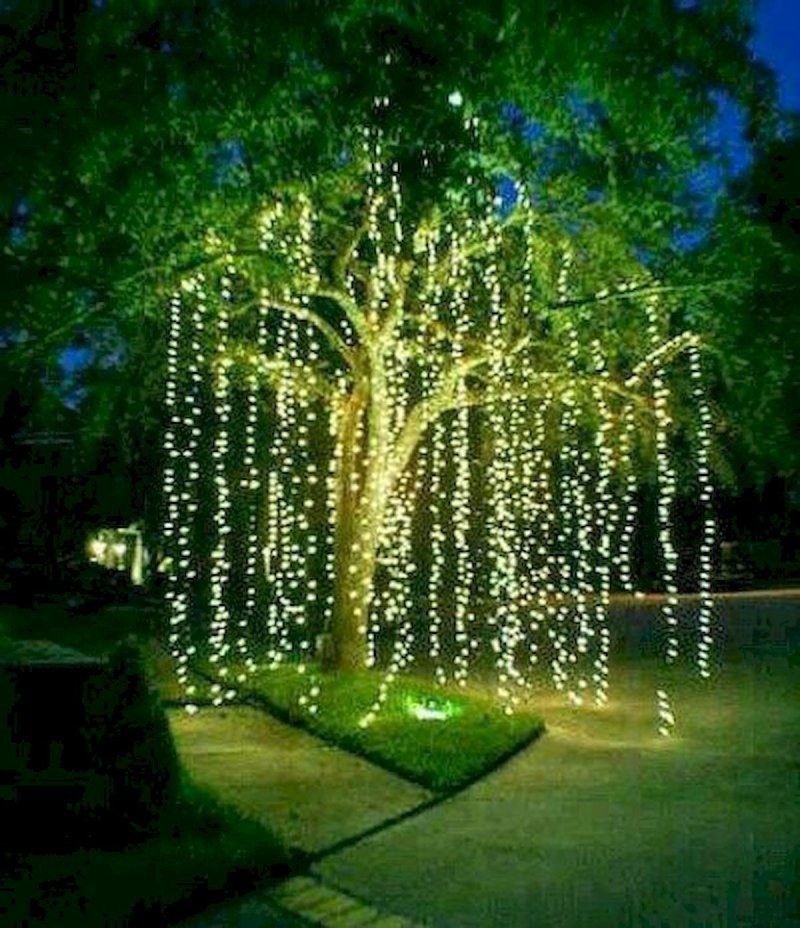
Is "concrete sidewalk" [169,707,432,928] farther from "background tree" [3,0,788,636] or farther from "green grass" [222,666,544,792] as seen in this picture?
"background tree" [3,0,788,636]

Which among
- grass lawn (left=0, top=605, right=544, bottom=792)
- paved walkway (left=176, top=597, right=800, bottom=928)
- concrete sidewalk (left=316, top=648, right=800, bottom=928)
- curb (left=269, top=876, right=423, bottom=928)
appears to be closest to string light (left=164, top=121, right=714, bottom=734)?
grass lawn (left=0, top=605, right=544, bottom=792)

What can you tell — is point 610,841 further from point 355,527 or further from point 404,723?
point 355,527

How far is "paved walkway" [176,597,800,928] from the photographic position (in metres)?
7.66

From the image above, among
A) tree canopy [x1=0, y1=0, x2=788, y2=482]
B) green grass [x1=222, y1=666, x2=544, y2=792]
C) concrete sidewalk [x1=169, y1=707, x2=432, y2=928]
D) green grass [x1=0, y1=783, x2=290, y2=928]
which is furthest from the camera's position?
green grass [x1=222, y1=666, x2=544, y2=792]

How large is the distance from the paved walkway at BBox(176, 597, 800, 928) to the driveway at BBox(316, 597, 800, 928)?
15 millimetres

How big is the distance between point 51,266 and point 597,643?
1368 cm

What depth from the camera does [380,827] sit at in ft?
31.2

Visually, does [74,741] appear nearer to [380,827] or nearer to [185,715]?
[380,827]

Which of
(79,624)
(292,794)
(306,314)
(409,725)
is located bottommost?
(292,794)

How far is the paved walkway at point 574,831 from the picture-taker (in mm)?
7656

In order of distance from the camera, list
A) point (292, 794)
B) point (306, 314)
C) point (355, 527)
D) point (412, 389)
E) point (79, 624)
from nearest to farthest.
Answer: point (292, 794) < point (306, 314) < point (355, 527) < point (412, 389) < point (79, 624)

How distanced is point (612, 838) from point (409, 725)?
4.25 meters

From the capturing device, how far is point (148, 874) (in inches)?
301

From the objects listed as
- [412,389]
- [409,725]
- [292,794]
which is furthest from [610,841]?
[412,389]
